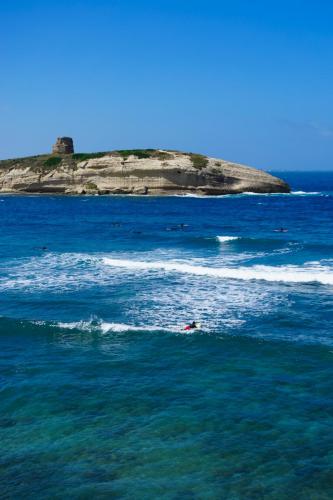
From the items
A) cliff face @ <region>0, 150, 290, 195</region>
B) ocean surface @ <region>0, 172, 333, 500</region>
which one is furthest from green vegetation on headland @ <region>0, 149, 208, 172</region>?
ocean surface @ <region>0, 172, 333, 500</region>

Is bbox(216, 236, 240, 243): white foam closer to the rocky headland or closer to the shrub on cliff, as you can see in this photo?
the rocky headland

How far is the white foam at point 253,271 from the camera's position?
3872 centimetres

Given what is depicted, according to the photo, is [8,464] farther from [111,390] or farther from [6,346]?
[6,346]

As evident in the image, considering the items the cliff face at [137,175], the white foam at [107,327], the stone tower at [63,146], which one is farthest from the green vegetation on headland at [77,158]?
the white foam at [107,327]

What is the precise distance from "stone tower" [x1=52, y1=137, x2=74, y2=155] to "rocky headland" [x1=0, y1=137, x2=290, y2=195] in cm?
720

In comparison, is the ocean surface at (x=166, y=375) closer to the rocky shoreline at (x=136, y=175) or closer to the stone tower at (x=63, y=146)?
the rocky shoreline at (x=136, y=175)

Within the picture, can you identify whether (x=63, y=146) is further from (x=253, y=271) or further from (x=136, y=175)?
(x=253, y=271)

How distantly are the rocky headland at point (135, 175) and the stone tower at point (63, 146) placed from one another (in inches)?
283

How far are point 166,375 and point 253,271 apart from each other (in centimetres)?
2087

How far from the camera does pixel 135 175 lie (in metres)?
110

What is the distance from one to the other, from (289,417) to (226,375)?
4.07 metres

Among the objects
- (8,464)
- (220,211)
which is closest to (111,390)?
(8,464)

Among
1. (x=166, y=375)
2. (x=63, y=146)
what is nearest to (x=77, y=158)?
(x=63, y=146)

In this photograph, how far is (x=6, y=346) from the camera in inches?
1014
